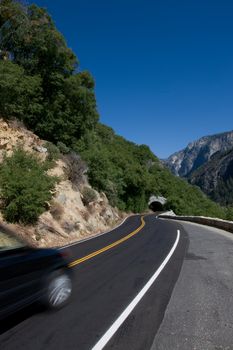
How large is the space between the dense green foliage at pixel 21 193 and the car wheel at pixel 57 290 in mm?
10954

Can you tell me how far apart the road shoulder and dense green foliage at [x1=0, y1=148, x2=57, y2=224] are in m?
9.65

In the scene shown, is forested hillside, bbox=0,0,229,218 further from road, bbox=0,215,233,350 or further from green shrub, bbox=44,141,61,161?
road, bbox=0,215,233,350

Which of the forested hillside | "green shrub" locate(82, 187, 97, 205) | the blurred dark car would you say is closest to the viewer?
the blurred dark car

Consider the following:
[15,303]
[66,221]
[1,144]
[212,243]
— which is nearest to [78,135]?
[1,144]

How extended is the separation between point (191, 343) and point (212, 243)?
41.8 feet

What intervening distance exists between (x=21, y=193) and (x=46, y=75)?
21.5 metres

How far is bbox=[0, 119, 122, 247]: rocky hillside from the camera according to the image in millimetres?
18797

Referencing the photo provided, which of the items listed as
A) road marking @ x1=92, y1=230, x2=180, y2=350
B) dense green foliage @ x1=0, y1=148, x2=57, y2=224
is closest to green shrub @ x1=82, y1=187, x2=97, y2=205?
dense green foliage @ x1=0, y1=148, x2=57, y2=224

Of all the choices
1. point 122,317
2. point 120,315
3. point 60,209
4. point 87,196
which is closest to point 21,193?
point 60,209

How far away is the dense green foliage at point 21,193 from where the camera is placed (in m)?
17.8

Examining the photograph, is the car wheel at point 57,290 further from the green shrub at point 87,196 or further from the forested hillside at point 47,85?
the forested hillside at point 47,85

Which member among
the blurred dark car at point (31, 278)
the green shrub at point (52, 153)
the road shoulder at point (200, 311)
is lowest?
the road shoulder at point (200, 311)

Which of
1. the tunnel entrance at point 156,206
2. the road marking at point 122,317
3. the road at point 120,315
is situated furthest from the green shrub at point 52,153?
the tunnel entrance at point 156,206

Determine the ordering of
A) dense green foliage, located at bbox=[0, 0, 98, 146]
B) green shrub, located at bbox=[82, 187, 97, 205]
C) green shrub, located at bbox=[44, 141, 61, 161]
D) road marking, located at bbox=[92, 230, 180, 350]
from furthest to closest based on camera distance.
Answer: dense green foliage, located at bbox=[0, 0, 98, 146], green shrub, located at bbox=[82, 187, 97, 205], green shrub, located at bbox=[44, 141, 61, 161], road marking, located at bbox=[92, 230, 180, 350]
